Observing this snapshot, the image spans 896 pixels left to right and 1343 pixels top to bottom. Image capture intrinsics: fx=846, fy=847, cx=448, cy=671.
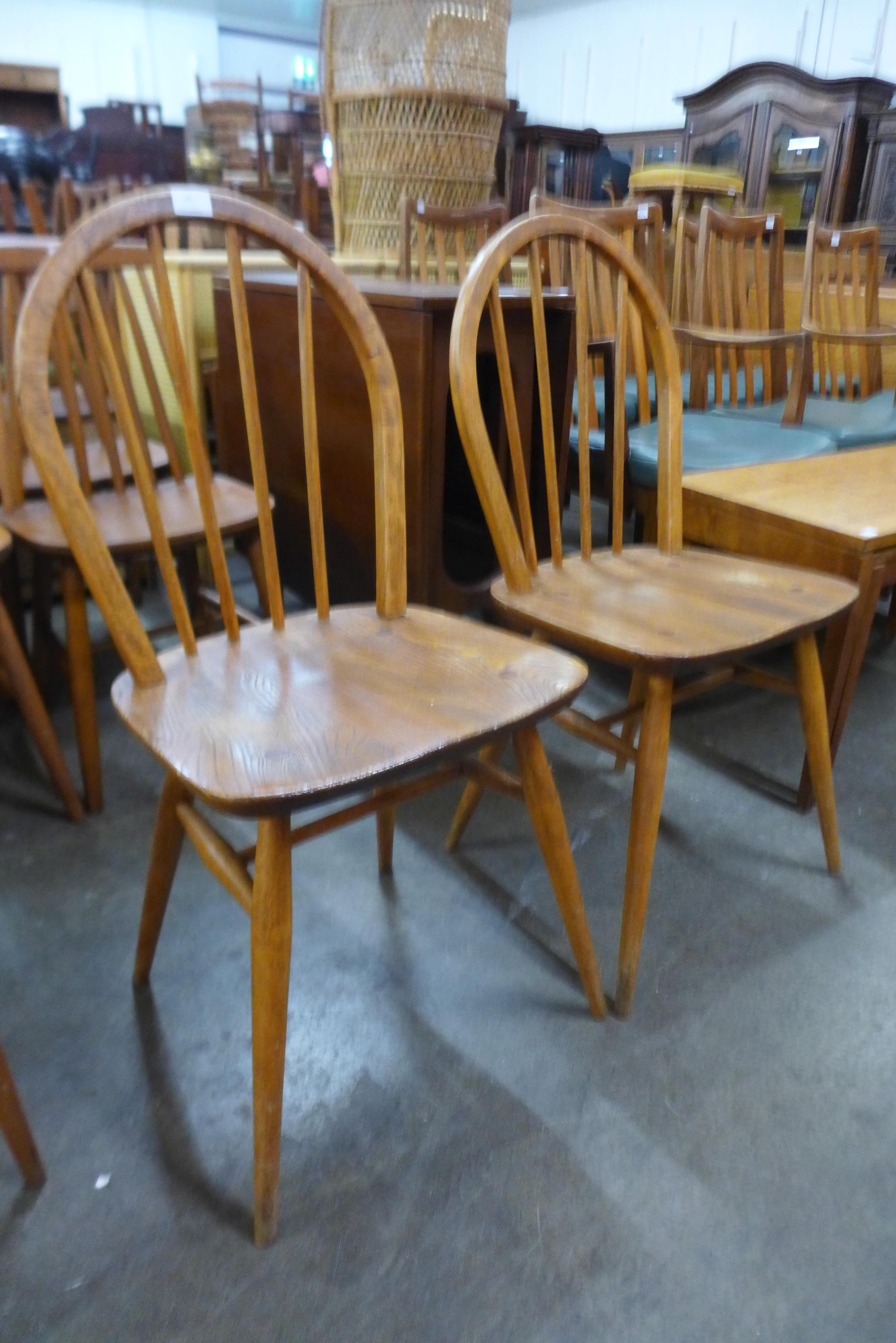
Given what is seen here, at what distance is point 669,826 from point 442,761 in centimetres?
78

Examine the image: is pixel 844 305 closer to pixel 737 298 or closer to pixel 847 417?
pixel 737 298

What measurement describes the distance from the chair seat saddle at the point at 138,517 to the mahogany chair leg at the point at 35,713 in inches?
5.0

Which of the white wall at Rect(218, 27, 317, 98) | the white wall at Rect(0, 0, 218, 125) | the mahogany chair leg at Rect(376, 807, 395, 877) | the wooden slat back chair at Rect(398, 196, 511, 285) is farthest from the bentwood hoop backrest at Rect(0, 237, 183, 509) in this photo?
the white wall at Rect(218, 27, 317, 98)

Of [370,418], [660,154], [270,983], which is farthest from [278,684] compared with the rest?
[660,154]

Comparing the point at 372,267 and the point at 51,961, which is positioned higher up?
the point at 372,267

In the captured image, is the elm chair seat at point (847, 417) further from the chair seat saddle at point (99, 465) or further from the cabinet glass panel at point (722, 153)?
the cabinet glass panel at point (722, 153)

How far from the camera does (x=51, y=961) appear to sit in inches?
43.6

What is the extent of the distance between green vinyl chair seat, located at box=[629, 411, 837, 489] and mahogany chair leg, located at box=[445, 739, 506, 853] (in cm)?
73

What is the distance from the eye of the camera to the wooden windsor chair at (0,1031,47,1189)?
775 millimetres

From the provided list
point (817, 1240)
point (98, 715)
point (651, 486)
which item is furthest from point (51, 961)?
point (651, 486)

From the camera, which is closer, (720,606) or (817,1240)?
(817,1240)

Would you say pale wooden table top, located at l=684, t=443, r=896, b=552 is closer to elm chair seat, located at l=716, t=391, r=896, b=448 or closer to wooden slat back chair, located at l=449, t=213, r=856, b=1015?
wooden slat back chair, located at l=449, t=213, r=856, b=1015

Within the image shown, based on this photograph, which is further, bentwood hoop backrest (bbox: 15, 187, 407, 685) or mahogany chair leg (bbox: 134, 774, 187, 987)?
mahogany chair leg (bbox: 134, 774, 187, 987)

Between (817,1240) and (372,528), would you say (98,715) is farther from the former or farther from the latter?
(817,1240)
